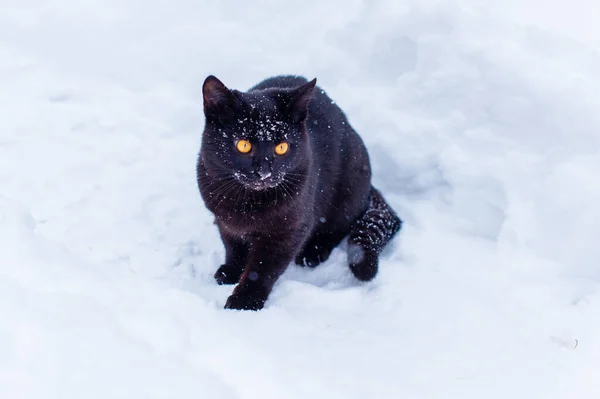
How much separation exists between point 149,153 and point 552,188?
261 cm

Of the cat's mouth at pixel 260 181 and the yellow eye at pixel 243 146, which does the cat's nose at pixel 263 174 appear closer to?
the cat's mouth at pixel 260 181

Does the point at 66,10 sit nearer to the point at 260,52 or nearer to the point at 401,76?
the point at 260,52

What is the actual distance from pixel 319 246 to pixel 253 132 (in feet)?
3.74

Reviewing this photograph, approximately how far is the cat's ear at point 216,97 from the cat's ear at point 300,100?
296 millimetres

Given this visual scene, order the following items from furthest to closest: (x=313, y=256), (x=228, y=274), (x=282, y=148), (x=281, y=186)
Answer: (x=313, y=256) → (x=228, y=274) → (x=281, y=186) → (x=282, y=148)

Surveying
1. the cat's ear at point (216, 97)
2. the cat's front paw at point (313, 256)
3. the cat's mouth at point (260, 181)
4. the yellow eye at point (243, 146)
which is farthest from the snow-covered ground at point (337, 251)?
the cat's ear at point (216, 97)

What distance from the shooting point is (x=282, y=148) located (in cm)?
266

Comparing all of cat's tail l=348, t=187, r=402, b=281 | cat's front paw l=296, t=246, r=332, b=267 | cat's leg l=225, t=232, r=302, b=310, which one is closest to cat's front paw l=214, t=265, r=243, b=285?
cat's leg l=225, t=232, r=302, b=310

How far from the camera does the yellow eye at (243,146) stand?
8.48 feet

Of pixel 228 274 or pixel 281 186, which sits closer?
pixel 281 186

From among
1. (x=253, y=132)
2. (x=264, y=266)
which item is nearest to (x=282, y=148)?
(x=253, y=132)

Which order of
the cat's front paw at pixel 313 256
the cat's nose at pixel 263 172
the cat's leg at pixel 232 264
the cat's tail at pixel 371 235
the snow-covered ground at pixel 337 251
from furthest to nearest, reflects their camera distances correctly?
the cat's front paw at pixel 313 256 → the cat's leg at pixel 232 264 → the cat's tail at pixel 371 235 → the cat's nose at pixel 263 172 → the snow-covered ground at pixel 337 251

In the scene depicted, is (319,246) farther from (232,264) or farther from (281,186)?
(281,186)

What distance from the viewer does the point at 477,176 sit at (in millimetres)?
3459
